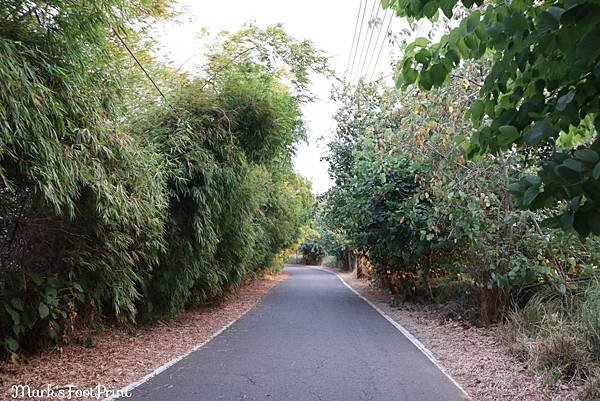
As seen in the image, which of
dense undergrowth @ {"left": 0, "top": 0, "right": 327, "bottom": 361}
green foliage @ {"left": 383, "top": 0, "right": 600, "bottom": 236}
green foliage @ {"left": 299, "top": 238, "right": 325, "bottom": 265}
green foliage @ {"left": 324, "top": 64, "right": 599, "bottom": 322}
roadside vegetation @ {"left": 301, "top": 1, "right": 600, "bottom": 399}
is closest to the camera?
green foliage @ {"left": 383, "top": 0, "right": 600, "bottom": 236}

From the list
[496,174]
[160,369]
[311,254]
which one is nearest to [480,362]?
[496,174]

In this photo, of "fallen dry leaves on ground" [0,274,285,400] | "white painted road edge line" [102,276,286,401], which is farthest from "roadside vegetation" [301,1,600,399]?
"fallen dry leaves on ground" [0,274,285,400]

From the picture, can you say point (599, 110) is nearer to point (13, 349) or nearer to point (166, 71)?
point (13, 349)

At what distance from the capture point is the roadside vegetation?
2.26 meters

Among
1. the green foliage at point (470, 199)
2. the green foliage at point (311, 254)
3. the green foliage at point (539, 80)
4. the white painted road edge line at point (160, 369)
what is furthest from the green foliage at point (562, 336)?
the green foliage at point (311, 254)

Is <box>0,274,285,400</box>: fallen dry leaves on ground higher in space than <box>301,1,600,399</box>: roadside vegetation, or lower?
lower

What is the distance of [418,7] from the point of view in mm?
2514

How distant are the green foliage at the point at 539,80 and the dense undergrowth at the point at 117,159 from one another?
2.84m

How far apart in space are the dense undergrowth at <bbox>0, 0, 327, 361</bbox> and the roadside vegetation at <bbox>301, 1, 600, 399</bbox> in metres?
2.57

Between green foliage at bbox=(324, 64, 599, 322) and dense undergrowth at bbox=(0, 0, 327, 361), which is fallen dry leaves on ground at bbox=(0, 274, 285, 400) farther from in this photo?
green foliage at bbox=(324, 64, 599, 322)

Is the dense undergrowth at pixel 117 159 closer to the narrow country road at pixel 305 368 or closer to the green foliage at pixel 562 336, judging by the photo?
the narrow country road at pixel 305 368

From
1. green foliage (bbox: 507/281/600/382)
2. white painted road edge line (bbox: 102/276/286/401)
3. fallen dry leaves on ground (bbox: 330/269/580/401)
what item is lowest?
fallen dry leaves on ground (bbox: 330/269/580/401)

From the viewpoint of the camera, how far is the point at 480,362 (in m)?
6.95

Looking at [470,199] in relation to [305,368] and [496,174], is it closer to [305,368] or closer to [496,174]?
[496,174]
